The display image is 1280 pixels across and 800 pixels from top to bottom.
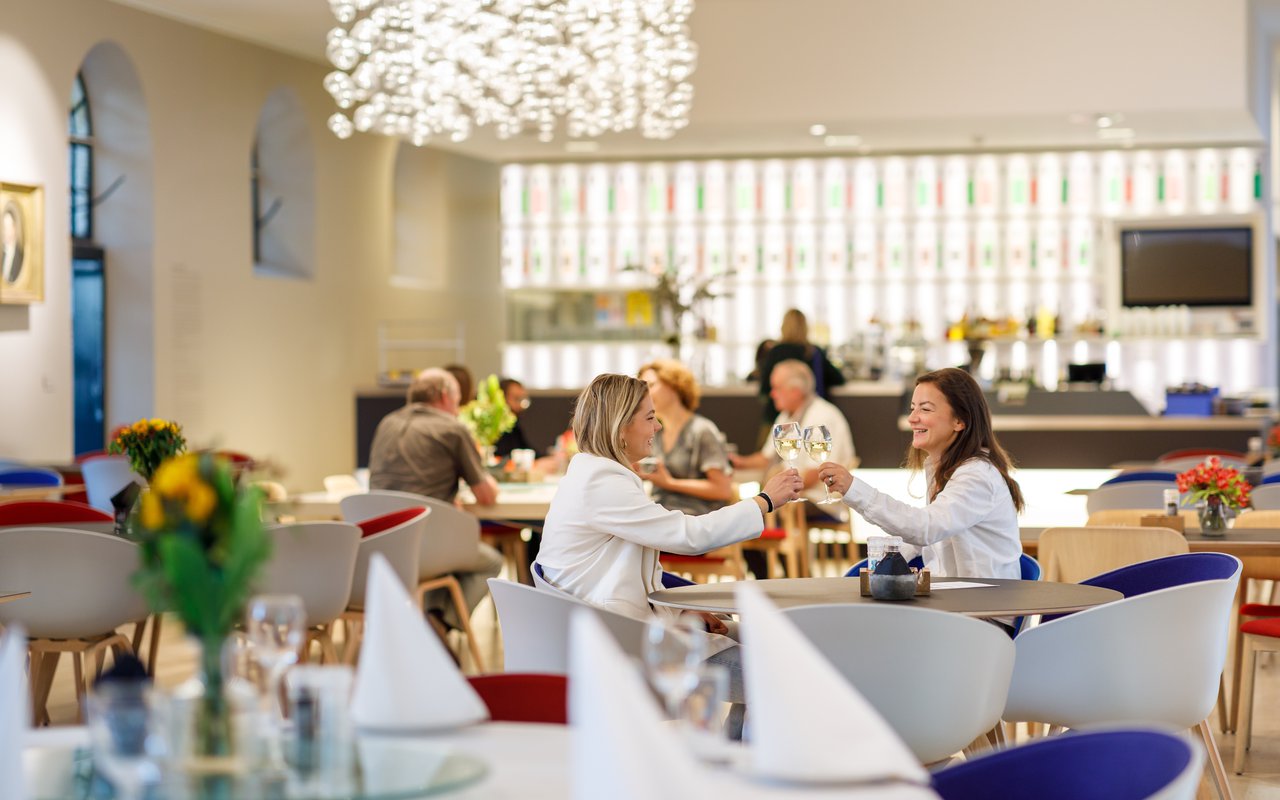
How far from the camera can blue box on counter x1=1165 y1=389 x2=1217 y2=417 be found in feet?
33.6

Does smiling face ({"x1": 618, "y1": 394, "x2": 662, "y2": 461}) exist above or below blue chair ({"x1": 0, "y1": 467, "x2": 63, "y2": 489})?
above

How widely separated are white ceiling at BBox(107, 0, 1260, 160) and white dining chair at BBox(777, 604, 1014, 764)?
8.26 metres

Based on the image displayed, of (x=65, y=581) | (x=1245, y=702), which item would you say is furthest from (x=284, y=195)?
(x=1245, y=702)

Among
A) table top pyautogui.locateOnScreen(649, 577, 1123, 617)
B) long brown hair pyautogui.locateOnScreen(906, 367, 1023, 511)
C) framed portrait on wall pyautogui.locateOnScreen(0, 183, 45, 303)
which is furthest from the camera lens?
framed portrait on wall pyautogui.locateOnScreen(0, 183, 45, 303)

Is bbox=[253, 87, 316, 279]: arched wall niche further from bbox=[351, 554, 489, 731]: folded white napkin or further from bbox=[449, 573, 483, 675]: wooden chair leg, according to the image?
bbox=[351, 554, 489, 731]: folded white napkin

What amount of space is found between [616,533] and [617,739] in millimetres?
2211

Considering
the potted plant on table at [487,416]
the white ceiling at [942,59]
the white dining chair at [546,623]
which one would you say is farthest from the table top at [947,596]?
the white ceiling at [942,59]

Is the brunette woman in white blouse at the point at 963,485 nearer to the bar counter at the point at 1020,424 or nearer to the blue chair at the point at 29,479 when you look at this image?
the blue chair at the point at 29,479

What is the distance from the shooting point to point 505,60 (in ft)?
27.3

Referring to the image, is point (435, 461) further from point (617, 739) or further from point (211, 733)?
point (617, 739)

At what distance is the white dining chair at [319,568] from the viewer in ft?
16.4

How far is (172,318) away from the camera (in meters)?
10.6

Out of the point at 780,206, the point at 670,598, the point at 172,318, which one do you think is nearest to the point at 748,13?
the point at 780,206

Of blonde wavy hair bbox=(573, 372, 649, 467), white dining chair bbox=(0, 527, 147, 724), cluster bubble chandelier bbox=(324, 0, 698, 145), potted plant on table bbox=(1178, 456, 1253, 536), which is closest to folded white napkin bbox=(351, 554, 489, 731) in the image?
blonde wavy hair bbox=(573, 372, 649, 467)
